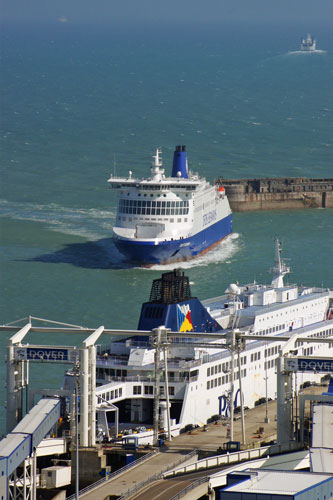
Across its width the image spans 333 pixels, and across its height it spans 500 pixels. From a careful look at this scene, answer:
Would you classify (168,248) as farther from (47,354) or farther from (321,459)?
(321,459)

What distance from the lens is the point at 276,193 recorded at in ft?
385

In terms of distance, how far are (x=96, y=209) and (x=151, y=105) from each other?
63977 mm

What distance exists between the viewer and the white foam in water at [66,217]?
10294cm

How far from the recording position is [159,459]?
47.6m

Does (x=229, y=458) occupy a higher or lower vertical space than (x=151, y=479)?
higher

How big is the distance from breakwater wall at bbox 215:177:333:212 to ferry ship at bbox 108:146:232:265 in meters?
12.3

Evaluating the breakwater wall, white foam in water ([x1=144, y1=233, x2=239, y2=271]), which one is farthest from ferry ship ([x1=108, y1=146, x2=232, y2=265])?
the breakwater wall

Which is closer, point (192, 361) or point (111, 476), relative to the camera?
point (111, 476)

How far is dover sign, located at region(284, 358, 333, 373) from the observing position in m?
49.0

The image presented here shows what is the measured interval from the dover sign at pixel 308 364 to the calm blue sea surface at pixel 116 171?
12056 millimetres

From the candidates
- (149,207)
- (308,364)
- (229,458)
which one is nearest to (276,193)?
(149,207)

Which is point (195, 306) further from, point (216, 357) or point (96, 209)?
point (96, 209)

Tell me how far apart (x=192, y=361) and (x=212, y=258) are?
41.2 meters

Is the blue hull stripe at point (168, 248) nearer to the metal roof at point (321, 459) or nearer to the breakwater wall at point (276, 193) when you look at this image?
the breakwater wall at point (276, 193)
